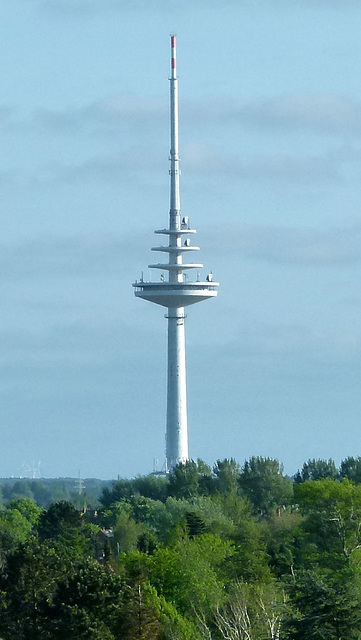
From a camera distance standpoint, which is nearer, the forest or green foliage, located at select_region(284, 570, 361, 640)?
green foliage, located at select_region(284, 570, 361, 640)

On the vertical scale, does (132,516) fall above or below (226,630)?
above

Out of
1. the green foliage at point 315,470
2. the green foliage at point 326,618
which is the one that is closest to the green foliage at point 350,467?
the green foliage at point 315,470

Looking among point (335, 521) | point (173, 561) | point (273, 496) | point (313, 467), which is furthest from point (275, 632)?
point (313, 467)

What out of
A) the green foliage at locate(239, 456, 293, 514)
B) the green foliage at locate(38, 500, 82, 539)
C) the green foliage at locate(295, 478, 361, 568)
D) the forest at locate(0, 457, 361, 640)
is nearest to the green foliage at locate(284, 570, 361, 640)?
the forest at locate(0, 457, 361, 640)

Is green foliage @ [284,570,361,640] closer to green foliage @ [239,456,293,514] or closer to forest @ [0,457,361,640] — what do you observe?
forest @ [0,457,361,640]

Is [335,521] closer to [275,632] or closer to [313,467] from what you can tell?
[275,632]

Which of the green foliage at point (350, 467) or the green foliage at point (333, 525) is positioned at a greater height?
the green foliage at point (350, 467)

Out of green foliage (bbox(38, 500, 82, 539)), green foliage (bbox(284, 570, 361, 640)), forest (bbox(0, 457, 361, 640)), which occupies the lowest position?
green foliage (bbox(284, 570, 361, 640))

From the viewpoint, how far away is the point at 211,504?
5787 inches

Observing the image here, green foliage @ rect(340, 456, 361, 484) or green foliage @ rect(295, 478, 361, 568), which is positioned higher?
green foliage @ rect(340, 456, 361, 484)

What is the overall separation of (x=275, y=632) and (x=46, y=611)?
1106cm

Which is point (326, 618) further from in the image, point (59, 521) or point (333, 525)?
point (59, 521)

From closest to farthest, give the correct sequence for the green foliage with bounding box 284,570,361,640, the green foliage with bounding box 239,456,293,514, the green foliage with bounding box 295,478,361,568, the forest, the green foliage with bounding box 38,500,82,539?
1. the green foliage with bounding box 284,570,361,640
2. the forest
3. the green foliage with bounding box 295,478,361,568
4. the green foliage with bounding box 38,500,82,539
5. the green foliage with bounding box 239,456,293,514

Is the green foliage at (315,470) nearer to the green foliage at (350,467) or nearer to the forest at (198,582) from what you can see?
the green foliage at (350,467)
